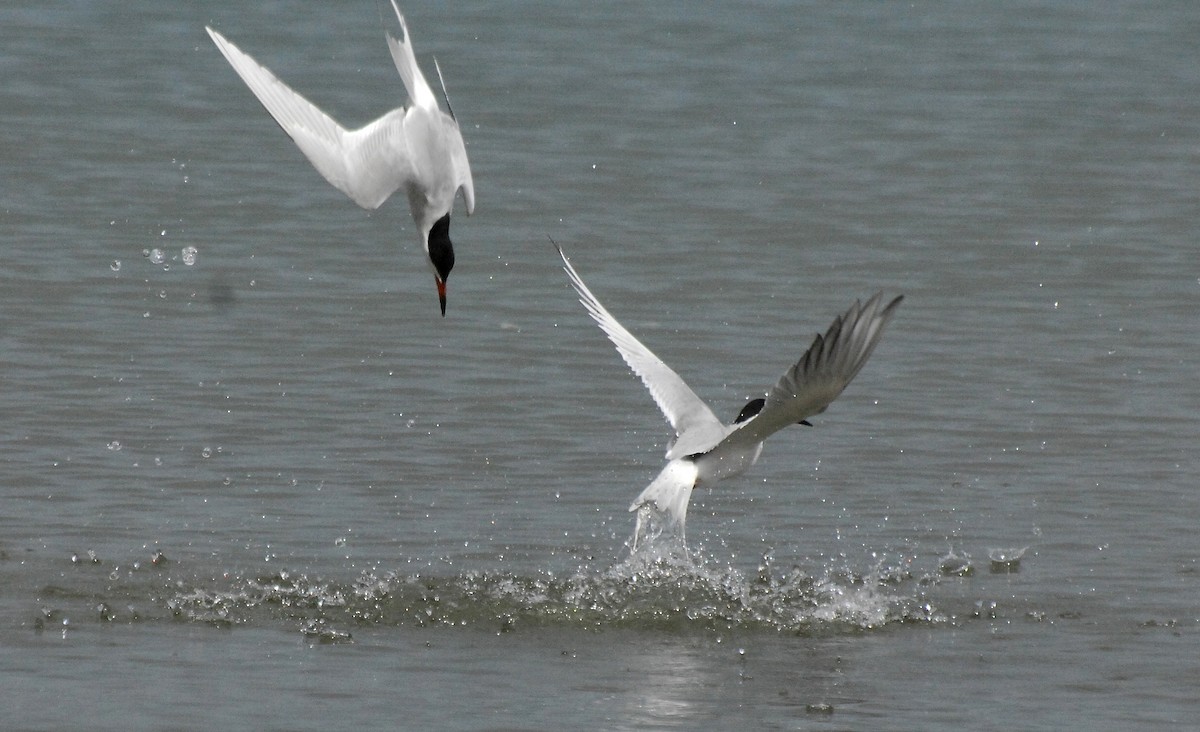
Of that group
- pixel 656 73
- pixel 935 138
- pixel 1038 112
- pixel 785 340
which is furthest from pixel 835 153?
pixel 785 340

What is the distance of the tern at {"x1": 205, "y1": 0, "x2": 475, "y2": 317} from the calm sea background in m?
0.98

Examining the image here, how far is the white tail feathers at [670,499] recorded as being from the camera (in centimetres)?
632

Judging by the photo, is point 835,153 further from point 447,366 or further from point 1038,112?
point 447,366

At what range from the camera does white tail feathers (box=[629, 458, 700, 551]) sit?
20.7 ft

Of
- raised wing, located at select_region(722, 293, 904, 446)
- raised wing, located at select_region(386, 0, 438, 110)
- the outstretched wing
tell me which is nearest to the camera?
raised wing, located at select_region(722, 293, 904, 446)

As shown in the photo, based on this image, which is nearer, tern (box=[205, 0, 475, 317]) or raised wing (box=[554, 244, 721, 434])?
tern (box=[205, 0, 475, 317])

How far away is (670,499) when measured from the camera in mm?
6320

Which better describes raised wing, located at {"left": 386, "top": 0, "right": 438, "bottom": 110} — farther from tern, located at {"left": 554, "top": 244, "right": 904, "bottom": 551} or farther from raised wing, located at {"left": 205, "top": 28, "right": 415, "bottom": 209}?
tern, located at {"left": 554, "top": 244, "right": 904, "bottom": 551}

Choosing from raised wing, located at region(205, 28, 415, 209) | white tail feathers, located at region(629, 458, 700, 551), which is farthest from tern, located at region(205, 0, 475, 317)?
white tail feathers, located at region(629, 458, 700, 551)

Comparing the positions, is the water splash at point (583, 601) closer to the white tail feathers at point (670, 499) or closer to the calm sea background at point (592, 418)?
the calm sea background at point (592, 418)

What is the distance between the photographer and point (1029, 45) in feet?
63.3

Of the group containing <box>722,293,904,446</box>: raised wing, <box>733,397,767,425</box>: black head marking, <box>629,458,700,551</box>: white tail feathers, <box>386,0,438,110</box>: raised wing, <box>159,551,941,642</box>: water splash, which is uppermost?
<box>386,0,438,110</box>: raised wing

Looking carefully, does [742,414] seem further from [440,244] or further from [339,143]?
[339,143]

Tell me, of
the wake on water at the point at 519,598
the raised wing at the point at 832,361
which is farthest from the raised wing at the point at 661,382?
the raised wing at the point at 832,361
